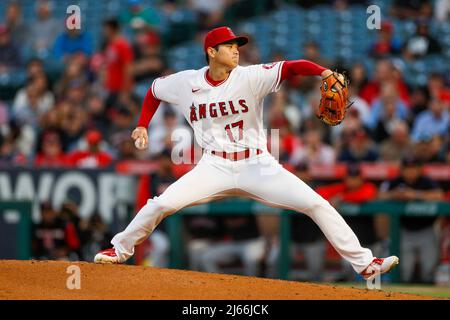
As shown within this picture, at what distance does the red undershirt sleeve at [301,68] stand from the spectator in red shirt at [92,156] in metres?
5.53

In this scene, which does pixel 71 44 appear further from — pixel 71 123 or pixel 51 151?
pixel 51 151

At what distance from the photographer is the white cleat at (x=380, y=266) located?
21.7 feet

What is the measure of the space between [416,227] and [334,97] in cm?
434

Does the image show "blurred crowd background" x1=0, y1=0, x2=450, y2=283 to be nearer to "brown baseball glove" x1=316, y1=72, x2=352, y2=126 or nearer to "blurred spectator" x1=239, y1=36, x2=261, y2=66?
"blurred spectator" x1=239, y1=36, x2=261, y2=66

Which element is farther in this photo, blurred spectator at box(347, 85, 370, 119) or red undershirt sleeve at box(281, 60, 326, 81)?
blurred spectator at box(347, 85, 370, 119)

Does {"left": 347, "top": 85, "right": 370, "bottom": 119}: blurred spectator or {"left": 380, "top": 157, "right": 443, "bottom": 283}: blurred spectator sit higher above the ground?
{"left": 347, "top": 85, "right": 370, "bottom": 119}: blurred spectator

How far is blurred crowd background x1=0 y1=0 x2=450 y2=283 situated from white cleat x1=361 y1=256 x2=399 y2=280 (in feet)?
12.5

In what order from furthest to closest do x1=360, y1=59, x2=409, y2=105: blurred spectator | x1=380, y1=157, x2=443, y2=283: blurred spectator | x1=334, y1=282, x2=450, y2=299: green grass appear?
x1=360, y1=59, x2=409, y2=105: blurred spectator < x1=380, y1=157, x2=443, y2=283: blurred spectator < x1=334, y1=282, x2=450, y2=299: green grass

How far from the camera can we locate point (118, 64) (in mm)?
14219

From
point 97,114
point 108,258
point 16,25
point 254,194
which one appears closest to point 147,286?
point 108,258

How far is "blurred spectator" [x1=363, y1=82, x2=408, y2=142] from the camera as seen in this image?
1211cm
